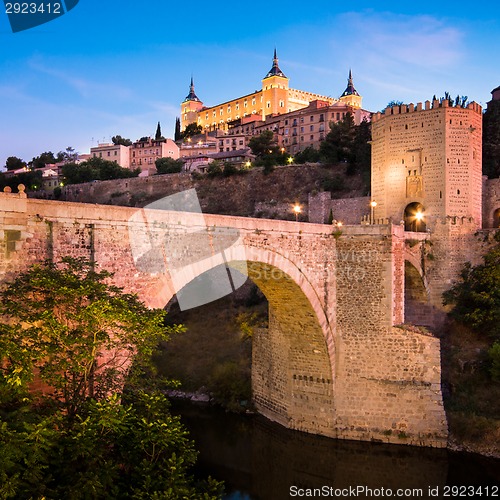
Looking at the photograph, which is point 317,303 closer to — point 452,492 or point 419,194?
point 452,492

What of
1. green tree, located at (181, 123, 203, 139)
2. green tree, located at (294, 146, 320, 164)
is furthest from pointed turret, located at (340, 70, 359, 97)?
green tree, located at (294, 146, 320, 164)

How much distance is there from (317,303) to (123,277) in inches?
271

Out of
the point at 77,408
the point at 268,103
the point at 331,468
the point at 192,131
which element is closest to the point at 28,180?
the point at 192,131

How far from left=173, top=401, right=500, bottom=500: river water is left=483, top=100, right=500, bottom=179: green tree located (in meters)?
18.0

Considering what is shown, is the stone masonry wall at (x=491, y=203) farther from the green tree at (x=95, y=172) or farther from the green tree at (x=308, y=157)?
the green tree at (x=95, y=172)

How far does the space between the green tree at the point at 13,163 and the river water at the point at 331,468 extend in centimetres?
6998

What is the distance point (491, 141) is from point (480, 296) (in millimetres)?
12896

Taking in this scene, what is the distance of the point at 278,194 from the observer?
38375 mm

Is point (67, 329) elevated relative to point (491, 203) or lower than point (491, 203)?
lower

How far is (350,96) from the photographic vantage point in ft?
259

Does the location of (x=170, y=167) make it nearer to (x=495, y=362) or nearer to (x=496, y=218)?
(x=496, y=218)

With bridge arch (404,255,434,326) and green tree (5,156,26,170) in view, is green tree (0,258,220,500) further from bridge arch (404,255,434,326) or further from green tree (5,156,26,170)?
green tree (5,156,26,170)

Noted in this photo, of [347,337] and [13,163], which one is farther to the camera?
[13,163]

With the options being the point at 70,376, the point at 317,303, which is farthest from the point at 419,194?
the point at 70,376
